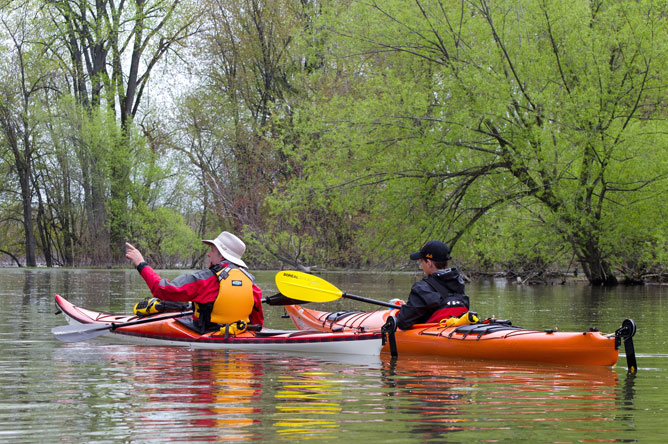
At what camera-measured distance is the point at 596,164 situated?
16531 mm

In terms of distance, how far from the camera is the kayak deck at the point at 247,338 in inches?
296

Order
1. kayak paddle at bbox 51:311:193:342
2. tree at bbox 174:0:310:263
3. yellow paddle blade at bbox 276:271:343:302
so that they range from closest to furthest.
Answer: kayak paddle at bbox 51:311:193:342 < yellow paddle blade at bbox 276:271:343:302 < tree at bbox 174:0:310:263

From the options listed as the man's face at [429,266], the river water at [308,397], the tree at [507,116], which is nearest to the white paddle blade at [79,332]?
the river water at [308,397]

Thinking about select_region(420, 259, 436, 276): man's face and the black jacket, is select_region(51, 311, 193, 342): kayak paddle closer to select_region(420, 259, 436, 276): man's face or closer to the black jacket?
the black jacket

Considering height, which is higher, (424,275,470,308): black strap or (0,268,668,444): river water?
(424,275,470,308): black strap

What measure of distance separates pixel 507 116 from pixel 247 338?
10.1 meters

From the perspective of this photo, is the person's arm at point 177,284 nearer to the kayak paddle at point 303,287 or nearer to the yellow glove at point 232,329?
the yellow glove at point 232,329

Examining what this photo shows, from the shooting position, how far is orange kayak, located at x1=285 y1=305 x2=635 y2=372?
640 cm

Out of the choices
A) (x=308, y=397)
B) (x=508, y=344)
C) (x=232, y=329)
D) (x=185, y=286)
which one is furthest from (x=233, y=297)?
(x=308, y=397)

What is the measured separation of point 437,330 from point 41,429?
403cm

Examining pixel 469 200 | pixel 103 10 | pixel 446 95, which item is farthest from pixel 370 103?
pixel 103 10

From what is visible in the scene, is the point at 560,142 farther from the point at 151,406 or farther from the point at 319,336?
the point at 151,406

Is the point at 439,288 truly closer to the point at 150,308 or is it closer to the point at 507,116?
the point at 150,308

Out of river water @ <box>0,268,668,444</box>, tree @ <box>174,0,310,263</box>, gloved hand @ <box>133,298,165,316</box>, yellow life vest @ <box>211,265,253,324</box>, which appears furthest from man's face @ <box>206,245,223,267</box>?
tree @ <box>174,0,310,263</box>
